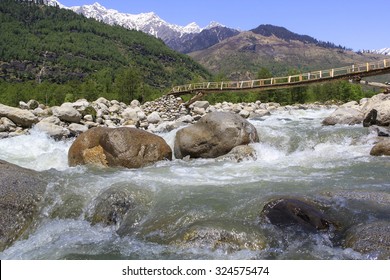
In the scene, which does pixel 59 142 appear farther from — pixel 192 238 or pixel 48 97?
pixel 48 97

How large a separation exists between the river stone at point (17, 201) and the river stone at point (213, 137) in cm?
751

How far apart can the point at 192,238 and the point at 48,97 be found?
166ft

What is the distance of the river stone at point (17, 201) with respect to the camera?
8477 millimetres

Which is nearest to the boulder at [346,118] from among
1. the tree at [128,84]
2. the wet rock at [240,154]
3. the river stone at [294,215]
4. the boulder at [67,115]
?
the wet rock at [240,154]

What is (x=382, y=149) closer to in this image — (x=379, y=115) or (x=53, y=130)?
(x=379, y=115)

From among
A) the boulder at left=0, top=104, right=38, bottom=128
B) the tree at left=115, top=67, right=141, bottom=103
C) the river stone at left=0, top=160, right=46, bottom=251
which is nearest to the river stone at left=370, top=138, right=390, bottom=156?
the river stone at left=0, top=160, right=46, bottom=251

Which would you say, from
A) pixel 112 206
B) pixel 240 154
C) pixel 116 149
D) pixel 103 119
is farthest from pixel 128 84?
pixel 112 206

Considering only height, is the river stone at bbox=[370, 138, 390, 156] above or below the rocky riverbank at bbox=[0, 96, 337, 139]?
below

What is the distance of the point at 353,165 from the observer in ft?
45.5

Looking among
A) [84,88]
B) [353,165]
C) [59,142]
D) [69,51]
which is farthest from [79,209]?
[69,51]

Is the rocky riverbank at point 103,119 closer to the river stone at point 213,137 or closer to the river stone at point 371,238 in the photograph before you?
the river stone at point 213,137

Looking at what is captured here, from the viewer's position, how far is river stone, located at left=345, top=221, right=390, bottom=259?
654cm

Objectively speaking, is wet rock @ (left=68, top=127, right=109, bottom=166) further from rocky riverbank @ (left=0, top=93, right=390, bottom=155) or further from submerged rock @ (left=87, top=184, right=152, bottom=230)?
rocky riverbank @ (left=0, top=93, right=390, bottom=155)

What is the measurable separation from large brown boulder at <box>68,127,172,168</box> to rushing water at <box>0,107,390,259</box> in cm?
67
